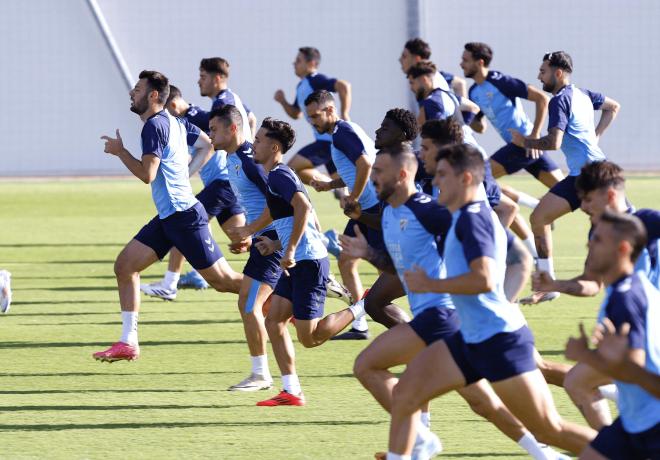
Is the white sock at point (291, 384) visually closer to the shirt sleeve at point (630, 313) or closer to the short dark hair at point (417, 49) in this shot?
the shirt sleeve at point (630, 313)

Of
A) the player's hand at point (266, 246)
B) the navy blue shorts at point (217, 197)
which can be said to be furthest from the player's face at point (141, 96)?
the navy blue shorts at point (217, 197)

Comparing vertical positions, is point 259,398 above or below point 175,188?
below

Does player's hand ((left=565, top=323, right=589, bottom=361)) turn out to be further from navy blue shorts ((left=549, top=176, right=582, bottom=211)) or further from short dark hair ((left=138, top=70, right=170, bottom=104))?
navy blue shorts ((left=549, top=176, right=582, bottom=211))

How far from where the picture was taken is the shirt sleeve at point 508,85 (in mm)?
13438

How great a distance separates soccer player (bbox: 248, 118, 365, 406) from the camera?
8.10m

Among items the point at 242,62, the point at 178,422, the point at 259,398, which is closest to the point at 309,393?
the point at 259,398

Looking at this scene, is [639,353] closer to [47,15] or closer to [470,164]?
[470,164]

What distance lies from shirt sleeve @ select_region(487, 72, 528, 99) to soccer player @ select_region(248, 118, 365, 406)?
5.48m

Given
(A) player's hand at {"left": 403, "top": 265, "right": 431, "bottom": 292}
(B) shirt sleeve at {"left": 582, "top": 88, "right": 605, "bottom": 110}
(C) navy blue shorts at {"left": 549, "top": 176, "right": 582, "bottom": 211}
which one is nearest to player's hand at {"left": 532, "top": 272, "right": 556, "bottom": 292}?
(A) player's hand at {"left": 403, "top": 265, "right": 431, "bottom": 292}

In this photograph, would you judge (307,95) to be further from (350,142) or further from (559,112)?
(350,142)

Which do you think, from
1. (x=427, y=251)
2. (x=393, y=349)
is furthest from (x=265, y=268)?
(x=427, y=251)

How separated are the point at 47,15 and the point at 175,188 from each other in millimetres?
20187

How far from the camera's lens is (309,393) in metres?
8.43

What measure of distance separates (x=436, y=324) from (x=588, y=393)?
Answer: 0.80 meters
